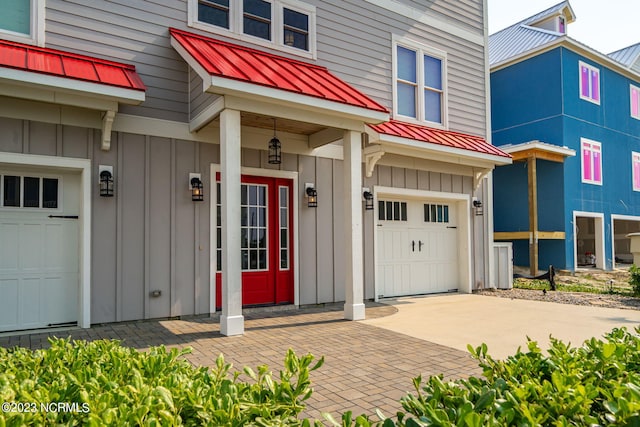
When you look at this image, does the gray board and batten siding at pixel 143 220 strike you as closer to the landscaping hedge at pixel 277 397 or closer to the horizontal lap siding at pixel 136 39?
the horizontal lap siding at pixel 136 39

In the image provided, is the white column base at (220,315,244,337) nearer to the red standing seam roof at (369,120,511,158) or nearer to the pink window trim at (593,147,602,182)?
the red standing seam roof at (369,120,511,158)

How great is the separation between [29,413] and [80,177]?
5.45 metres

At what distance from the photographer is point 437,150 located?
345 inches

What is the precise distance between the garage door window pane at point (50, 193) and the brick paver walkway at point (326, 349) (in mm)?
1722

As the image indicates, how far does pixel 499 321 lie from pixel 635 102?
637 inches

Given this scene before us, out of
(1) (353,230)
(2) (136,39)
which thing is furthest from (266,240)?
(2) (136,39)


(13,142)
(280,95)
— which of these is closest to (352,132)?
(280,95)

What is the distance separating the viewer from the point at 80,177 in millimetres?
6293

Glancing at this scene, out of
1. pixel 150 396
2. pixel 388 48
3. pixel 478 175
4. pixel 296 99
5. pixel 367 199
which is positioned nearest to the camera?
pixel 150 396

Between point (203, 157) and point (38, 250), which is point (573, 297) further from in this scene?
point (38, 250)

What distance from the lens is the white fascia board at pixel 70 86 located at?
199 inches

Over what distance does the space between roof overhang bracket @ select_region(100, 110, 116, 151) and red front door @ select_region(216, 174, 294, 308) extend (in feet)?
5.94

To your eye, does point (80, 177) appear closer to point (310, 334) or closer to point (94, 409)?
point (310, 334)

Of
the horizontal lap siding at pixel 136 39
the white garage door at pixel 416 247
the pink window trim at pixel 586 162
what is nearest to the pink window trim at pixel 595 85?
the pink window trim at pixel 586 162
